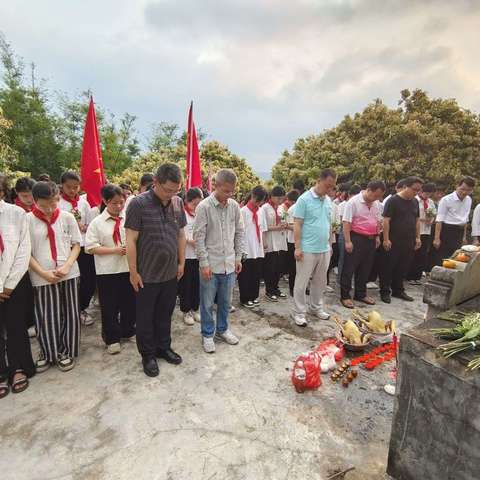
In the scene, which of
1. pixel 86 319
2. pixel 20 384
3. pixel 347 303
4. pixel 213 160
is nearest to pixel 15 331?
pixel 20 384

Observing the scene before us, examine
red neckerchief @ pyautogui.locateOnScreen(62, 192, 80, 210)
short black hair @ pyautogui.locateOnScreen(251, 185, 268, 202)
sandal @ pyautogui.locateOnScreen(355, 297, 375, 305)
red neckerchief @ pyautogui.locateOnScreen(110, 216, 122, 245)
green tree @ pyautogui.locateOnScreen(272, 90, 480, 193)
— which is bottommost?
sandal @ pyautogui.locateOnScreen(355, 297, 375, 305)

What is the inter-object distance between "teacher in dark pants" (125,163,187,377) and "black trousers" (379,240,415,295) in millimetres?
3933

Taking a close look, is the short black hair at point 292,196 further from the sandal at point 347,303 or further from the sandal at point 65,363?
the sandal at point 65,363

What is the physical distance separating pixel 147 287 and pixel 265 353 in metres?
1.65

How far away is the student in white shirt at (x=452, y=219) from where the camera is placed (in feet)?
20.7

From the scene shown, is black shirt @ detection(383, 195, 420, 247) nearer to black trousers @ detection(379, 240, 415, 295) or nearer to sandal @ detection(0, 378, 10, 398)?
black trousers @ detection(379, 240, 415, 295)

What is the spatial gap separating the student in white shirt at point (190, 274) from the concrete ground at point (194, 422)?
0.97 m

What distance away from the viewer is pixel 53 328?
3305 mm

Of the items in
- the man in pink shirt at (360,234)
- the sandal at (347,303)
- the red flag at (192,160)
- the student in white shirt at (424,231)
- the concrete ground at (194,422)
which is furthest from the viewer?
the student in white shirt at (424,231)

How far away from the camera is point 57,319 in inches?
130

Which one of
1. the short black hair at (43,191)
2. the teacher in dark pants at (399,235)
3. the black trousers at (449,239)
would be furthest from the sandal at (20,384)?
the black trousers at (449,239)

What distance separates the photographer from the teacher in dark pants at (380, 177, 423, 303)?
527 centimetres

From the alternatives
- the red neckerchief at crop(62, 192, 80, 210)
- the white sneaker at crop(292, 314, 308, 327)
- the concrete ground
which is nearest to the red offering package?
the concrete ground

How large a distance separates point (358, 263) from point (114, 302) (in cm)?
387
